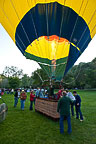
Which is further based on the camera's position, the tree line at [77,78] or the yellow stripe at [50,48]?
the tree line at [77,78]

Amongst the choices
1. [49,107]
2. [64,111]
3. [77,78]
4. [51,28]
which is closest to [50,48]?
[51,28]

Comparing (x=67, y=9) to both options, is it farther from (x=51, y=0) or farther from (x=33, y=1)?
(x=33, y=1)

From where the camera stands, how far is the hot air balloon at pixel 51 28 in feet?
17.2

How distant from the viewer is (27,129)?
4.49m

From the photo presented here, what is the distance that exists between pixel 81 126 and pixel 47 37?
167 inches

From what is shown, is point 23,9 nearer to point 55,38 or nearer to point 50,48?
point 55,38

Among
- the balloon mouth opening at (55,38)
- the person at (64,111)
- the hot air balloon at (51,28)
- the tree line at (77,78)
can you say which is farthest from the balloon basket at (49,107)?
the tree line at (77,78)

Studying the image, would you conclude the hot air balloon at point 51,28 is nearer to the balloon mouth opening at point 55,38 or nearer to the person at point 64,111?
the balloon mouth opening at point 55,38

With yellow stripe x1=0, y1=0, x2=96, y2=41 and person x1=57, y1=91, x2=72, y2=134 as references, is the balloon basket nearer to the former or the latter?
person x1=57, y1=91, x2=72, y2=134

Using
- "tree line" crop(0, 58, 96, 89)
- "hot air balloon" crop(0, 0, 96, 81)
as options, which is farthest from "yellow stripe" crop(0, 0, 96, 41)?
"tree line" crop(0, 58, 96, 89)

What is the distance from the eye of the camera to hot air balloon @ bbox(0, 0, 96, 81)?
5.25 metres

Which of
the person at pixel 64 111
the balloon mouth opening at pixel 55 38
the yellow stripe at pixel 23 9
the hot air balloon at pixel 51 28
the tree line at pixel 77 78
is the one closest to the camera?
the person at pixel 64 111

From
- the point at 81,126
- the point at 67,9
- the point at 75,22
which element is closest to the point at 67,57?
the point at 75,22

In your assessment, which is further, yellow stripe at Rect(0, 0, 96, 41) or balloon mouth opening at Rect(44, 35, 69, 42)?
balloon mouth opening at Rect(44, 35, 69, 42)
